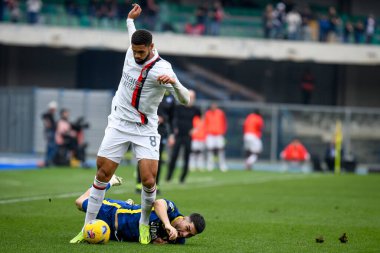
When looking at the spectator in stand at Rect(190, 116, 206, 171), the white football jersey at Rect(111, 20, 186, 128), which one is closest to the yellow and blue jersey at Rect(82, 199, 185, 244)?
the white football jersey at Rect(111, 20, 186, 128)

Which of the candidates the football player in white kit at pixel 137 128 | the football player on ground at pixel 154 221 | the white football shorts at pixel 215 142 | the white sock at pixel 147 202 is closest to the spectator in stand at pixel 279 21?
Answer: the white football shorts at pixel 215 142

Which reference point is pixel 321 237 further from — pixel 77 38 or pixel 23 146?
pixel 77 38

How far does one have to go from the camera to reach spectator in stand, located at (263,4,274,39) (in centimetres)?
3903

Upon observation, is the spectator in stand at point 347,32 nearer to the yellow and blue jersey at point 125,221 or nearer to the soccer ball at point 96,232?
the yellow and blue jersey at point 125,221

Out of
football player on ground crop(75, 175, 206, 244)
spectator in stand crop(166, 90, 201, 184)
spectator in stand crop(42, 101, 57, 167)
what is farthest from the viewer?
spectator in stand crop(42, 101, 57, 167)

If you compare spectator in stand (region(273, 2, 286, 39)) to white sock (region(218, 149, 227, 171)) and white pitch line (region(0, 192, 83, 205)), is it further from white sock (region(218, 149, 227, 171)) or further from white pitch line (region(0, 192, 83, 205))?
white pitch line (region(0, 192, 83, 205))

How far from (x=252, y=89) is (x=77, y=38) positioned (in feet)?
30.7

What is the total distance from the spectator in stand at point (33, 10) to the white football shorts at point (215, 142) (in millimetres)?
9989

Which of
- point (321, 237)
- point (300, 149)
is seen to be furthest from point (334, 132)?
point (321, 237)

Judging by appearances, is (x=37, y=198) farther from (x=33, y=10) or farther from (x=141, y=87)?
(x=33, y=10)

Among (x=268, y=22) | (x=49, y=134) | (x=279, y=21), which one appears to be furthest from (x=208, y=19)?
(x=49, y=134)

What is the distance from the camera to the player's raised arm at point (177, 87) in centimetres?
985

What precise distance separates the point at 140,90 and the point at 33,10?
28.3m

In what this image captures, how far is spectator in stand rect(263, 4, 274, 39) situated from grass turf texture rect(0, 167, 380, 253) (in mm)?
14388
